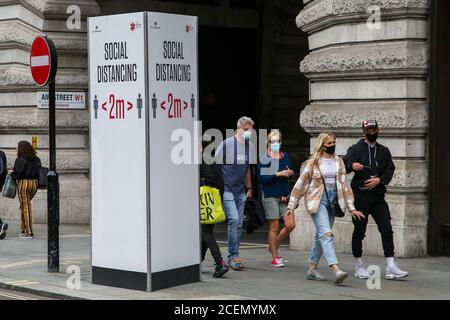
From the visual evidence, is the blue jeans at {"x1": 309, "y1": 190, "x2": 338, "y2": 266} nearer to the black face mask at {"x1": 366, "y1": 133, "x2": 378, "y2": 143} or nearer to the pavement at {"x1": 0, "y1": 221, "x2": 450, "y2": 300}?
the pavement at {"x1": 0, "y1": 221, "x2": 450, "y2": 300}

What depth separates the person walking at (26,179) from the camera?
17672 mm

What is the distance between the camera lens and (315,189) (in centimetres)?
1181

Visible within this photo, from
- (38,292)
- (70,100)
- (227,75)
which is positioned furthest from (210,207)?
(227,75)

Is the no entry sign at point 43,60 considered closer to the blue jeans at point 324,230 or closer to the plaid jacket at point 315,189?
the plaid jacket at point 315,189

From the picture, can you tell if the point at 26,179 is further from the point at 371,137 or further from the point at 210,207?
the point at 371,137

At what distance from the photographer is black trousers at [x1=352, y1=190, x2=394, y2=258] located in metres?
12.0

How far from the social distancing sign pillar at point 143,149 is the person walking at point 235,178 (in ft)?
4.59

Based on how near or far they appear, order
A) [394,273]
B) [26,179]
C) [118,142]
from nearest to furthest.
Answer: [118,142], [394,273], [26,179]

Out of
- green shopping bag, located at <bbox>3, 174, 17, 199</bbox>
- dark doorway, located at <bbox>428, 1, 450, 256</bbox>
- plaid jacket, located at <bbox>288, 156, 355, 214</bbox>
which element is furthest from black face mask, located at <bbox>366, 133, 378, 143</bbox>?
green shopping bag, located at <bbox>3, 174, 17, 199</bbox>

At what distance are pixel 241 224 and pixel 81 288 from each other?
2.57 meters

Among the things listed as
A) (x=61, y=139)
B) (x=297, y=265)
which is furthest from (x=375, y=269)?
(x=61, y=139)

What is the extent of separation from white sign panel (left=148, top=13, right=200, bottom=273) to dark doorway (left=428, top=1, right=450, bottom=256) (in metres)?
3.92

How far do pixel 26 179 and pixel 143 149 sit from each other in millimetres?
7279
